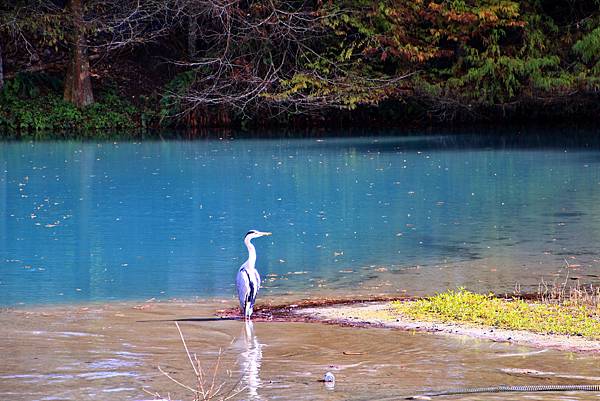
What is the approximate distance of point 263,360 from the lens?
7953mm

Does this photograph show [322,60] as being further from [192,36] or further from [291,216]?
[291,216]

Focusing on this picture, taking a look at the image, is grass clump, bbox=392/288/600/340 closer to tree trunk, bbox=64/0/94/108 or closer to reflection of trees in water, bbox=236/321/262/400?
reflection of trees in water, bbox=236/321/262/400

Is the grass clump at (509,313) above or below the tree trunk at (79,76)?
below

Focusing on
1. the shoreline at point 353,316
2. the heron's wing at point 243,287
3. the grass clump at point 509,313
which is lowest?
the shoreline at point 353,316

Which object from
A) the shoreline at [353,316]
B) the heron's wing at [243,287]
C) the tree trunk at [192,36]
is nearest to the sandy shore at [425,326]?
the shoreline at [353,316]

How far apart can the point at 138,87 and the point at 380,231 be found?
23.1 meters

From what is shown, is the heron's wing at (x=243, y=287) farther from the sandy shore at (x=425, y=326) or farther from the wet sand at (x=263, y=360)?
the sandy shore at (x=425, y=326)

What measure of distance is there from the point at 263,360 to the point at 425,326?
1741mm

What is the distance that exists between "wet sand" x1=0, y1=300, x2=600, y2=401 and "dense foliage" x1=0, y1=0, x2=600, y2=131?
24.7 meters

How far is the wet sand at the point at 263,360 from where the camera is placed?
702 centimetres

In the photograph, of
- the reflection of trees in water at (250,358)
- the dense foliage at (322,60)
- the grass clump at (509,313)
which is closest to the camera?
the reflection of trees in water at (250,358)

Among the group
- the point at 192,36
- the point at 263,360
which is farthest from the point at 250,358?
the point at 192,36

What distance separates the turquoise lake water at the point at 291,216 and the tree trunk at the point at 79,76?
19.0 ft

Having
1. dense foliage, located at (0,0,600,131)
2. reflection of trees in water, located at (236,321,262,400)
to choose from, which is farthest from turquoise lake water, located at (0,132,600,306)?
dense foliage, located at (0,0,600,131)
